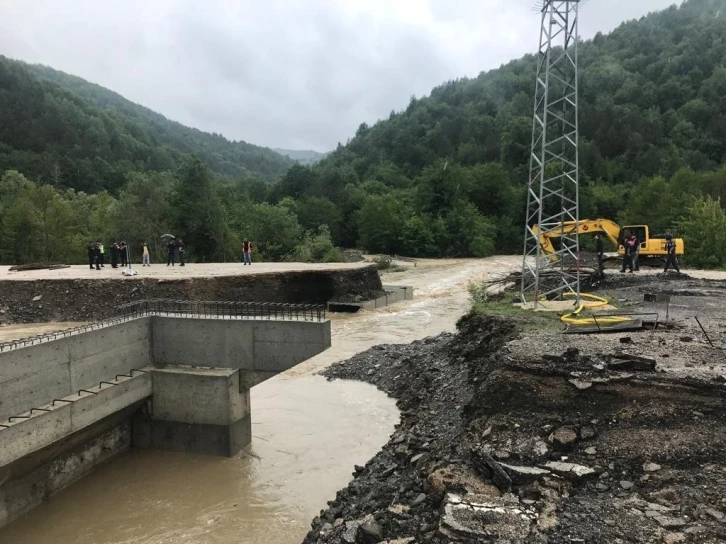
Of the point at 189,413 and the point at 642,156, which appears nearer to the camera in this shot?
the point at 189,413

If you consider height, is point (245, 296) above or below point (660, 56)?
below

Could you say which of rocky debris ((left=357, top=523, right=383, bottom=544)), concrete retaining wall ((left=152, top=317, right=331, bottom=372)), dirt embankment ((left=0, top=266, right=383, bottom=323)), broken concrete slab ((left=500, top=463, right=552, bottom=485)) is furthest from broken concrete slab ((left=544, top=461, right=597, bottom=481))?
dirt embankment ((left=0, top=266, right=383, bottom=323))

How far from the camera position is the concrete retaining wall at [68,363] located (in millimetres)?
10242

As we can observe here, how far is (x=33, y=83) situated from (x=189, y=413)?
114 metres

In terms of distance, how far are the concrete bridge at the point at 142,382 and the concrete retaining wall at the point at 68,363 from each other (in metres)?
0.02

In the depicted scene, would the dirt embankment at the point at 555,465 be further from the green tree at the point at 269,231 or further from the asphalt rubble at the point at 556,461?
the green tree at the point at 269,231

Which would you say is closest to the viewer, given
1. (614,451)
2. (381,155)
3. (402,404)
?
(614,451)

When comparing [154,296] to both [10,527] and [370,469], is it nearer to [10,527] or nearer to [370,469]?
[10,527]

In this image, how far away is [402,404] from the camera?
1418cm

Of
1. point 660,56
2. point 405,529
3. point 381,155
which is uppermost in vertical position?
point 660,56

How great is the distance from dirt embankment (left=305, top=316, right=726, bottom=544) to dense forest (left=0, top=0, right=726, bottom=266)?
2793 cm

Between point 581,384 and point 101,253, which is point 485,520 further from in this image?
point 101,253

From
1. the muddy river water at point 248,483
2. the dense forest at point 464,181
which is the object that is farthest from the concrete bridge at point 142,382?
the dense forest at point 464,181

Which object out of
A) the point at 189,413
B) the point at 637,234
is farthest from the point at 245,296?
the point at 637,234
